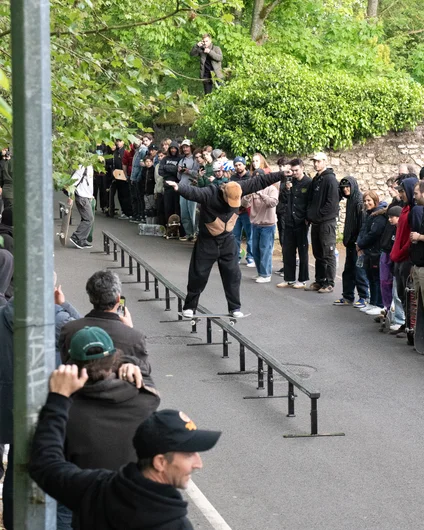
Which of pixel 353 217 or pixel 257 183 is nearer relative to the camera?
pixel 257 183

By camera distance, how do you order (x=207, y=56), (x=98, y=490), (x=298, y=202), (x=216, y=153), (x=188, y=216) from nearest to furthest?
1. (x=98, y=490)
2. (x=298, y=202)
3. (x=216, y=153)
4. (x=188, y=216)
5. (x=207, y=56)

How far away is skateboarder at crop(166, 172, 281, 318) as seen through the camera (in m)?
13.6

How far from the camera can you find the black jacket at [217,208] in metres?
13.6

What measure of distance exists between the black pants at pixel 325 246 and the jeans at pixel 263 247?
962 millimetres

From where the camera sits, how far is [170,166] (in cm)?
2238

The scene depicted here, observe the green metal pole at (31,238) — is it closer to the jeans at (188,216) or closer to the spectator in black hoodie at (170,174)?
the jeans at (188,216)

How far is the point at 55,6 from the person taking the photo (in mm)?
10094

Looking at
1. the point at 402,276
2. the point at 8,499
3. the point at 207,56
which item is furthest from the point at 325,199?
the point at 207,56

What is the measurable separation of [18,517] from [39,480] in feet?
0.56

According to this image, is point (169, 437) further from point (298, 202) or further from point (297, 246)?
point (297, 246)

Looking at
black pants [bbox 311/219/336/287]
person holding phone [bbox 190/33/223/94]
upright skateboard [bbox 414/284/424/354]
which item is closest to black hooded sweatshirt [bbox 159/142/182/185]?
person holding phone [bbox 190/33/223/94]

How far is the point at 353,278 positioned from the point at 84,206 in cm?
718

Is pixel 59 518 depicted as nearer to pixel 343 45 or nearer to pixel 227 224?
pixel 227 224

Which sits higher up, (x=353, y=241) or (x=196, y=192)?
(x=196, y=192)
